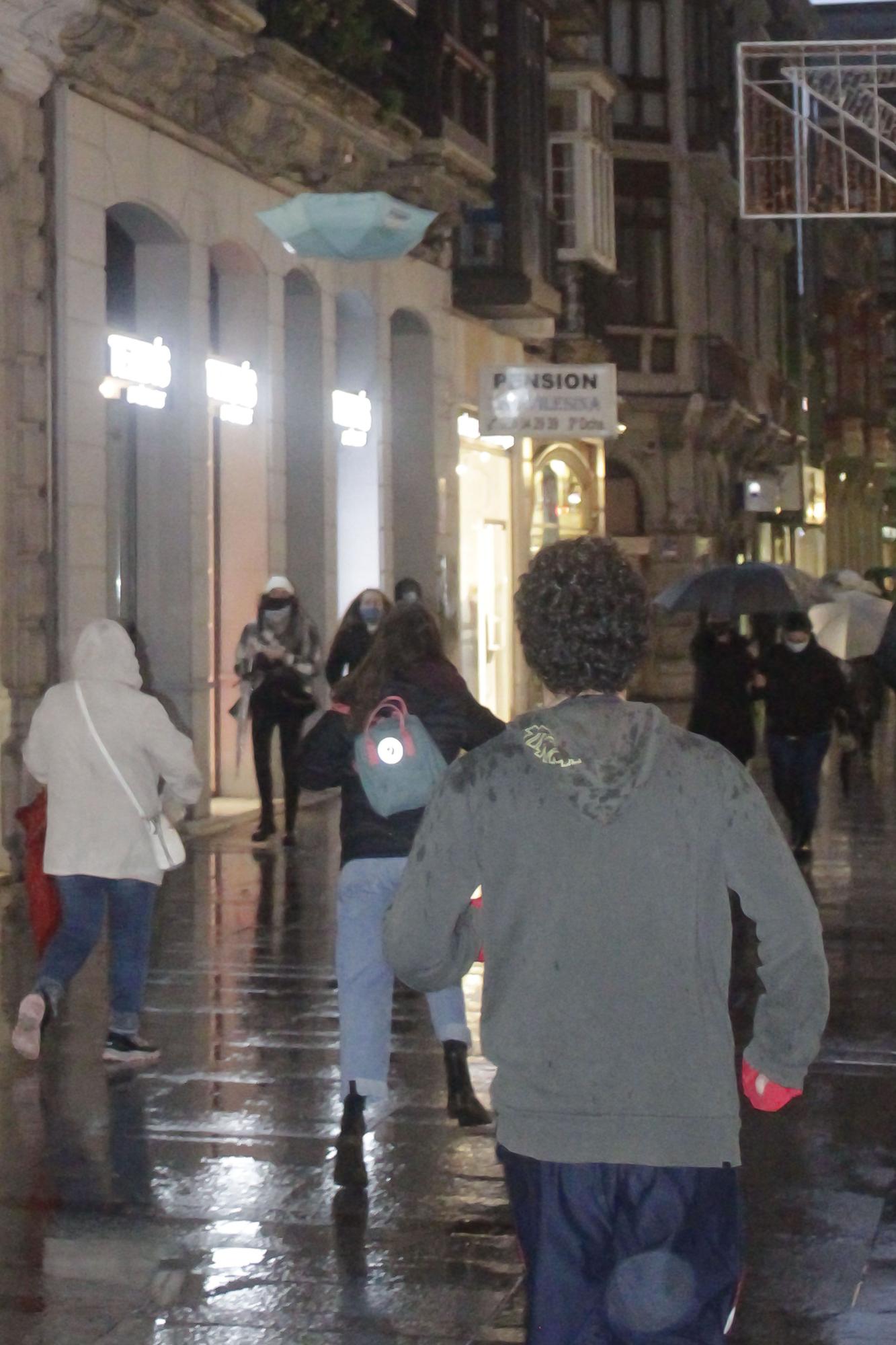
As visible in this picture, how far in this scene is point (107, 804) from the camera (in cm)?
843

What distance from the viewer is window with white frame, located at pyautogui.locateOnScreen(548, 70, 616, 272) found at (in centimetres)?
3175

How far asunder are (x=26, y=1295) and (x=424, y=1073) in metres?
2.90

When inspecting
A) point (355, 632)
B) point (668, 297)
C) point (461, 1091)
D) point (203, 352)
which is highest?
point (668, 297)

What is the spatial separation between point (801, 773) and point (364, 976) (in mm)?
8564

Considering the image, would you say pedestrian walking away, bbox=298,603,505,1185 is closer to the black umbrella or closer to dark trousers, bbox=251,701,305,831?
dark trousers, bbox=251,701,305,831

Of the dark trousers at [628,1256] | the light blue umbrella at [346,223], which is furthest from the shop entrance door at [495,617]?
the dark trousers at [628,1256]

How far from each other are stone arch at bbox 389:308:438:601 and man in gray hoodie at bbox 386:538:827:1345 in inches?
791

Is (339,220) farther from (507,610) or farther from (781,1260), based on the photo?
(507,610)

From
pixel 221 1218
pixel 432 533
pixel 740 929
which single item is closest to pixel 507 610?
pixel 432 533

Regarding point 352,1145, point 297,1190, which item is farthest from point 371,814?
point 297,1190

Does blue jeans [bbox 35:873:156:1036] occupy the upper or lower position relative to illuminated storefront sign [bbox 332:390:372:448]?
lower

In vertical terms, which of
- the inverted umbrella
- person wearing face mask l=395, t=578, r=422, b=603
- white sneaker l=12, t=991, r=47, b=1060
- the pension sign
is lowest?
white sneaker l=12, t=991, r=47, b=1060

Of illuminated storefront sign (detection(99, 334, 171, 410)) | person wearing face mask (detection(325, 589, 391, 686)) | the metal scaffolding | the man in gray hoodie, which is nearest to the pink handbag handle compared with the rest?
the man in gray hoodie

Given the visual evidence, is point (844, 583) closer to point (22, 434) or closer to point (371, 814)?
point (22, 434)
